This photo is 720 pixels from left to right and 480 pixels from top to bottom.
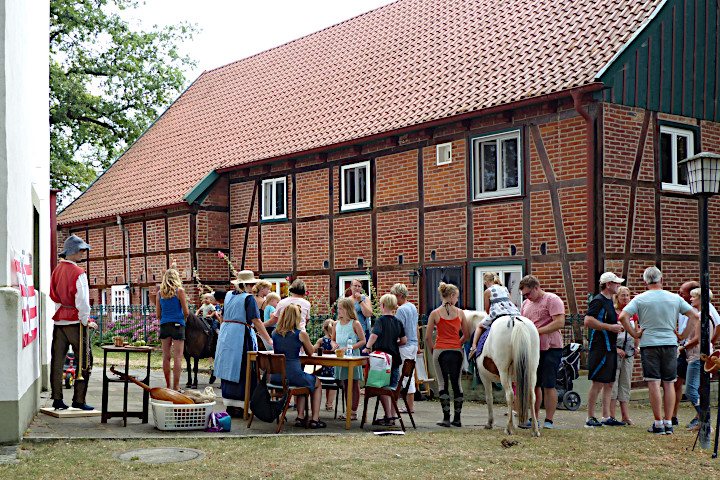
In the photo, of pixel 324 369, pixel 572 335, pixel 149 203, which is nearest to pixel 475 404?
pixel 572 335

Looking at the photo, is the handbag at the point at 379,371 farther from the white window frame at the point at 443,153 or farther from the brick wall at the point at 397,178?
the brick wall at the point at 397,178

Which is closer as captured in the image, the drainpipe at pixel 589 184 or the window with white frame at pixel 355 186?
the drainpipe at pixel 589 184

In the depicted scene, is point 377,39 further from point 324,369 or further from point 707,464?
point 707,464

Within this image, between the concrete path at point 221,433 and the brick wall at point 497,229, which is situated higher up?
the brick wall at point 497,229

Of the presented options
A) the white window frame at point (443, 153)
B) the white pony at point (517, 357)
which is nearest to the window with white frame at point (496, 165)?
the white window frame at point (443, 153)

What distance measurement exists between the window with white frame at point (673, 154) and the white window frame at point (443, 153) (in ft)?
13.1

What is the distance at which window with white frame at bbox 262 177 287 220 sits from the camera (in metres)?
20.8

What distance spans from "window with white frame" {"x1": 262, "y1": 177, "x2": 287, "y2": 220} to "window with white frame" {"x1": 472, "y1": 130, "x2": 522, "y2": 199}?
6284mm

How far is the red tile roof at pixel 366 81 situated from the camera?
1532cm

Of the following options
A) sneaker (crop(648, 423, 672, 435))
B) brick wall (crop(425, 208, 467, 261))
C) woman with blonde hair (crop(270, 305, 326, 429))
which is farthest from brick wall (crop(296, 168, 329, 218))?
sneaker (crop(648, 423, 672, 435))

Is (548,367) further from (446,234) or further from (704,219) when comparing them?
(446,234)

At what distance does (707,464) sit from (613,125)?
25.0 feet

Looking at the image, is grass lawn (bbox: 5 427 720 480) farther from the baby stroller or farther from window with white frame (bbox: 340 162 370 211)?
window with white frame (bbox: 340 162 370 211)

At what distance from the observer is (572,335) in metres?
13.8
